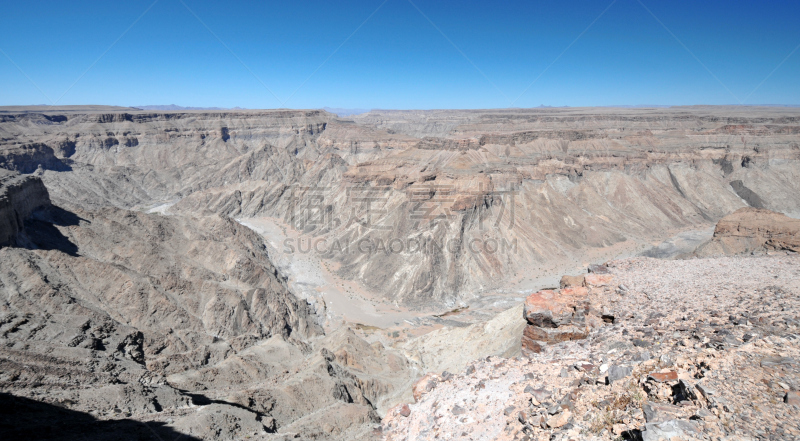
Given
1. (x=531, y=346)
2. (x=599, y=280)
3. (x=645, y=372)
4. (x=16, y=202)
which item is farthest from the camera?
(x=16, y=202)

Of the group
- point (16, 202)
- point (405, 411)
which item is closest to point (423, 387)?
point (405, 411)

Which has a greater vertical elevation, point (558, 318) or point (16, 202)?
point (16, 202)

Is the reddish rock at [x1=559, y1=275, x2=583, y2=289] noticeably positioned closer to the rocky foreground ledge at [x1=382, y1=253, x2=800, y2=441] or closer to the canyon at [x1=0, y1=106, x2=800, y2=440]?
the canyon at [x1=0, y1=106, x2=800, y2=440]

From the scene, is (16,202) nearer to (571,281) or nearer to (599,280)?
(571,281)

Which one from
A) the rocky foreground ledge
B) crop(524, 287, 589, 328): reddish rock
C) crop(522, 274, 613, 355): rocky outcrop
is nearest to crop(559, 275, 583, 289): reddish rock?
the rocky foreground ledge

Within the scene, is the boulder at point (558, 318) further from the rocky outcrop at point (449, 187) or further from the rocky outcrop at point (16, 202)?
the rocky outcrop at point (16, 202)

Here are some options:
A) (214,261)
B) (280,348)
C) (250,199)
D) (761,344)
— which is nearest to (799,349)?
(761,344)
